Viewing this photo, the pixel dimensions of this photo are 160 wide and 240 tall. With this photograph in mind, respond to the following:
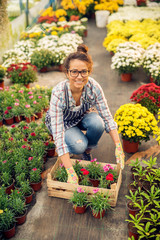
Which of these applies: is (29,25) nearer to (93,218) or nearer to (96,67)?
(96,67)

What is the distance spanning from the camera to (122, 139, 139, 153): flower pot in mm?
3631

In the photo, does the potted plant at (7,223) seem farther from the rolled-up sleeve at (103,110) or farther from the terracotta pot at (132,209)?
the rolled-up sleeve at (103,110)

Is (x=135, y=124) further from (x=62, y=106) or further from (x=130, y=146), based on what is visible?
(x=62, y=106)

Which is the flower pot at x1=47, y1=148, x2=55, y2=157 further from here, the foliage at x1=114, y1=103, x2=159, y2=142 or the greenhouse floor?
the foliage at x1=114, y1=103, x2=159, y2=142

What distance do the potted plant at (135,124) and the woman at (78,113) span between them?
42 cm

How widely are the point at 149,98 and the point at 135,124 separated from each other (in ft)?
2.80

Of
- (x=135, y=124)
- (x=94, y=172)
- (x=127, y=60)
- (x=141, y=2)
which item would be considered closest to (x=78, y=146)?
(x=94, y=172)

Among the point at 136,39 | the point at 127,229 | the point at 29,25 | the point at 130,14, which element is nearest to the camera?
the point at 127,229

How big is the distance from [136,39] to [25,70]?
134 inches

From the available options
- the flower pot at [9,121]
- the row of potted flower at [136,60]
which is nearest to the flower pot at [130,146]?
the flower pot at [9,121]

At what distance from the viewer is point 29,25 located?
10.1 meters

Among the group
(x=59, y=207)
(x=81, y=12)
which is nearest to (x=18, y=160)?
(x=59, y=207)

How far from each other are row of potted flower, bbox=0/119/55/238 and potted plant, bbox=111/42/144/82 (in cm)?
270

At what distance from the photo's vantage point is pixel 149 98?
407 cm
